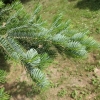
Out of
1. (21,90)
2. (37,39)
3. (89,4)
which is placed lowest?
(89,4)

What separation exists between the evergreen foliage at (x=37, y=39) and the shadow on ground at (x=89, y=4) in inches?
293

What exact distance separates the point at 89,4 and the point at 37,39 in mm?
8258

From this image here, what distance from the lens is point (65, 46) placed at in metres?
2.22

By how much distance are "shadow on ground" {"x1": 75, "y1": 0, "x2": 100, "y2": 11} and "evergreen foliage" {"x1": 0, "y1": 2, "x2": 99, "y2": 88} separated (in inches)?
293

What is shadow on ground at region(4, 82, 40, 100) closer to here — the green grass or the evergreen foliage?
the green grass

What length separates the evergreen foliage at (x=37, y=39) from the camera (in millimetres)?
1961

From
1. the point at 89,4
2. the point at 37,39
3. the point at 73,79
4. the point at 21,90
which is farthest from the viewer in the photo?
the point at 89,4

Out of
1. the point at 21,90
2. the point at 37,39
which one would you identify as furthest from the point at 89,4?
the point at 37,39

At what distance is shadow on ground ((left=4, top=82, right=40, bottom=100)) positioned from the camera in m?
5.38

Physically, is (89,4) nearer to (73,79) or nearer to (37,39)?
(73,79)

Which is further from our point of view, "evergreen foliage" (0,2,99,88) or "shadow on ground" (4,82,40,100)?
"shadow on ground" (4,82,40,100)

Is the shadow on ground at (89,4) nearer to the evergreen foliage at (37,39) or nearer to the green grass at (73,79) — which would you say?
the green grass at (73,79)

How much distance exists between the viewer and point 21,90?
5.55 meters

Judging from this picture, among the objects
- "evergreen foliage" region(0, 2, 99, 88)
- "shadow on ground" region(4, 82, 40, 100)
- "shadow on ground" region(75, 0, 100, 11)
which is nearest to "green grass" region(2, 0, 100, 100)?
"shadow on ground" region(4, 82, 40, 100)
